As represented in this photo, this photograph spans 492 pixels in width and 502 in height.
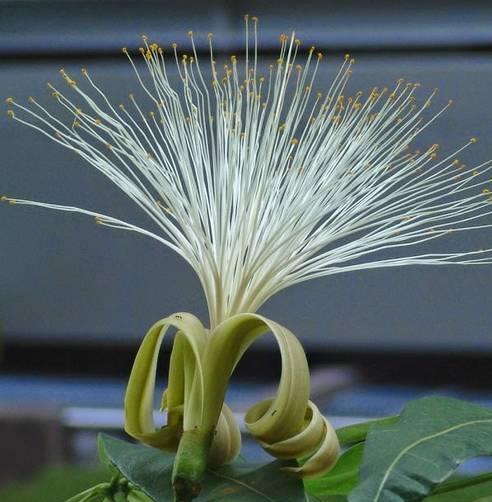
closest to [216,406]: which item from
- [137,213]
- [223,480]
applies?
[223,480]

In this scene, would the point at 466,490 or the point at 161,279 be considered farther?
the point at 161,279

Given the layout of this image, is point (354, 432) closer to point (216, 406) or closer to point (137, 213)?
point (216, 406)

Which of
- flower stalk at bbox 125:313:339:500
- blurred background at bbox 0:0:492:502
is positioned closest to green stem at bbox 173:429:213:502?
flower stalk at bbox 125:313:339:500

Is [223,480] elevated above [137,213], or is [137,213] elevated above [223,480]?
Answer: [137,213]

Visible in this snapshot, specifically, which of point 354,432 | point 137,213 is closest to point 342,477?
point 354,432

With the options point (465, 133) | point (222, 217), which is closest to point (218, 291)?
point (222, 217)

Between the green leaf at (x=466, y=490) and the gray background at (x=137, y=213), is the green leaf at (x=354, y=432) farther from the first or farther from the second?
the gray background at (x=137, y=213)
